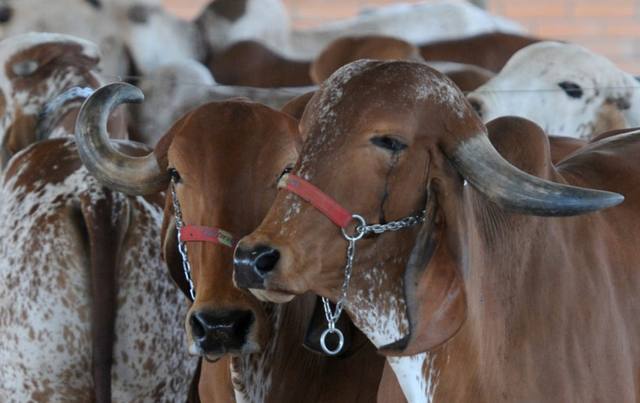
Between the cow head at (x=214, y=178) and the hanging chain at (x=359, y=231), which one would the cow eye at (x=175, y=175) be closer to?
the cow head at (x=214, y=178)

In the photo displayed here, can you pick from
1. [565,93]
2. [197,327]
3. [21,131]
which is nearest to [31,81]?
[21,131]

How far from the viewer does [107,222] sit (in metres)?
3.04

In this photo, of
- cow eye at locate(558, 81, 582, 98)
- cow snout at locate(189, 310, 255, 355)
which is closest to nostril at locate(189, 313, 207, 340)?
cow snout at locate(189, 310, 255, 355)

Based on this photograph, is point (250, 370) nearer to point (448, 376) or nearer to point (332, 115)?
point (448, 376)

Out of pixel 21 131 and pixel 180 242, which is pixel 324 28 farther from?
pixel 180 242

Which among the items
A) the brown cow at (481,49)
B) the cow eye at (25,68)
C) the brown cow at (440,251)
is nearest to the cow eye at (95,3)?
the brown cow at (481,49)

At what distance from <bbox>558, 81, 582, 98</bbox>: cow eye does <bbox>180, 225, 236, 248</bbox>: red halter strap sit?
5.62 ft

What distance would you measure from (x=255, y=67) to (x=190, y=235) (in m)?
3.49

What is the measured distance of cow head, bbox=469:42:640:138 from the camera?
12.4 feet

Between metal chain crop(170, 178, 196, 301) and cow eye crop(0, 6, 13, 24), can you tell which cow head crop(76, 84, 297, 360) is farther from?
cow eye crop(0, 6, 13, 24)

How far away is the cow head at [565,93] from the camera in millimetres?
3779

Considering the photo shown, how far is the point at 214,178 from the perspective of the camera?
254 centimetres

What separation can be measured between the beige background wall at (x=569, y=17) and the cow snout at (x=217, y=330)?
693 centimetres

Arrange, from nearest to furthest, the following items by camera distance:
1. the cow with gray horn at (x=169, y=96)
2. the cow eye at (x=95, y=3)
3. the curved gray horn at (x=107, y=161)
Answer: the curved gray horn at (x=107, y=161) → the cow with gray horn at (x=169, y=96) → the cow eye at (x=95, y=3)
